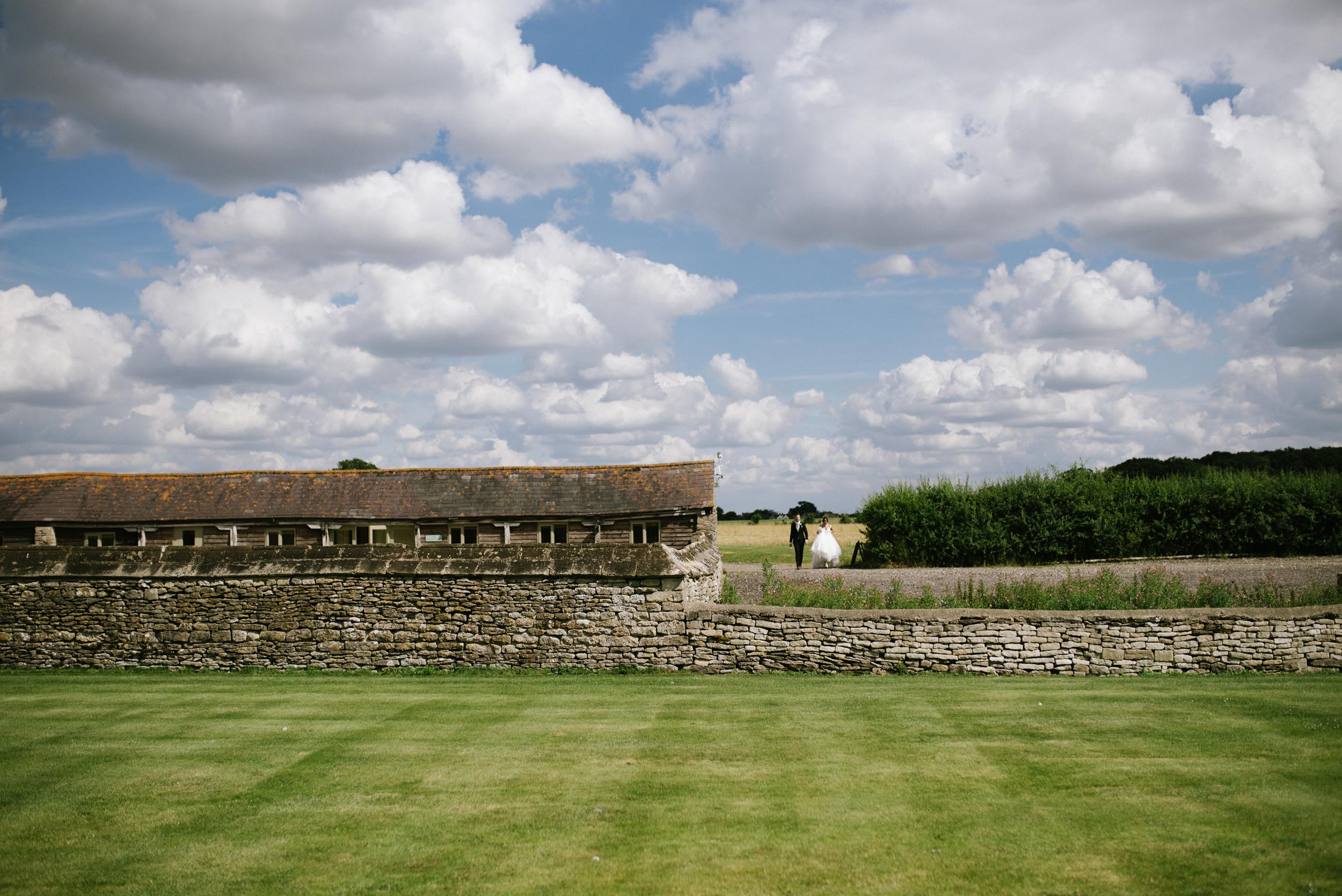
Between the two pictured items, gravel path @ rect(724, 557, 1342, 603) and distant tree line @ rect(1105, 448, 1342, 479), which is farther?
distant tree line @ rect(1105, 448, 1342, 479)

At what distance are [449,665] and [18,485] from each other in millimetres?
26083

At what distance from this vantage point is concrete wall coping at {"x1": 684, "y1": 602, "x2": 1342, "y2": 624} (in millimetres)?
12781

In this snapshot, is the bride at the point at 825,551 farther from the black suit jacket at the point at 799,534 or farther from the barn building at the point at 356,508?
the barn building at the point at 356,508

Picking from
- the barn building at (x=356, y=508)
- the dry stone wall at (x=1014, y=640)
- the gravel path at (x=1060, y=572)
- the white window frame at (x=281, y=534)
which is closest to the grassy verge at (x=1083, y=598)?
the dry stone wall at (x=1014, y=640)

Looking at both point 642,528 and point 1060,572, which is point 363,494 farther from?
point 1060,572

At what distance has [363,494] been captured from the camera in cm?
3156

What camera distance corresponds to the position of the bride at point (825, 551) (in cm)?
2870

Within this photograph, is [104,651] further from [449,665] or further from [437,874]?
[437,874]

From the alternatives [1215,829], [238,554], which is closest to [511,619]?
[238,554]

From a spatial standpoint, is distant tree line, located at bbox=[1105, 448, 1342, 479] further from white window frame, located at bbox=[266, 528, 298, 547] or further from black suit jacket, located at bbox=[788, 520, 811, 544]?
white window frame, located at bbox=[266, 528, 298, 547]

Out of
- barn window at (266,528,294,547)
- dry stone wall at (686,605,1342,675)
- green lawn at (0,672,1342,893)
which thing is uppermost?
barn window at (266,528,294,547)

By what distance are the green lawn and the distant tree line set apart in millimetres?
41903

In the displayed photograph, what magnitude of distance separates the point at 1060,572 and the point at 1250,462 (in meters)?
33.6

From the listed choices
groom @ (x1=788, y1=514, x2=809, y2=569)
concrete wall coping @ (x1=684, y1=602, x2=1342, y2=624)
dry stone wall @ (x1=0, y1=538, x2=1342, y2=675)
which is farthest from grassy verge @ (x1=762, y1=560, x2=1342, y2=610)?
groom @ (x1=788, y1=514, x2=809, y2=569)
